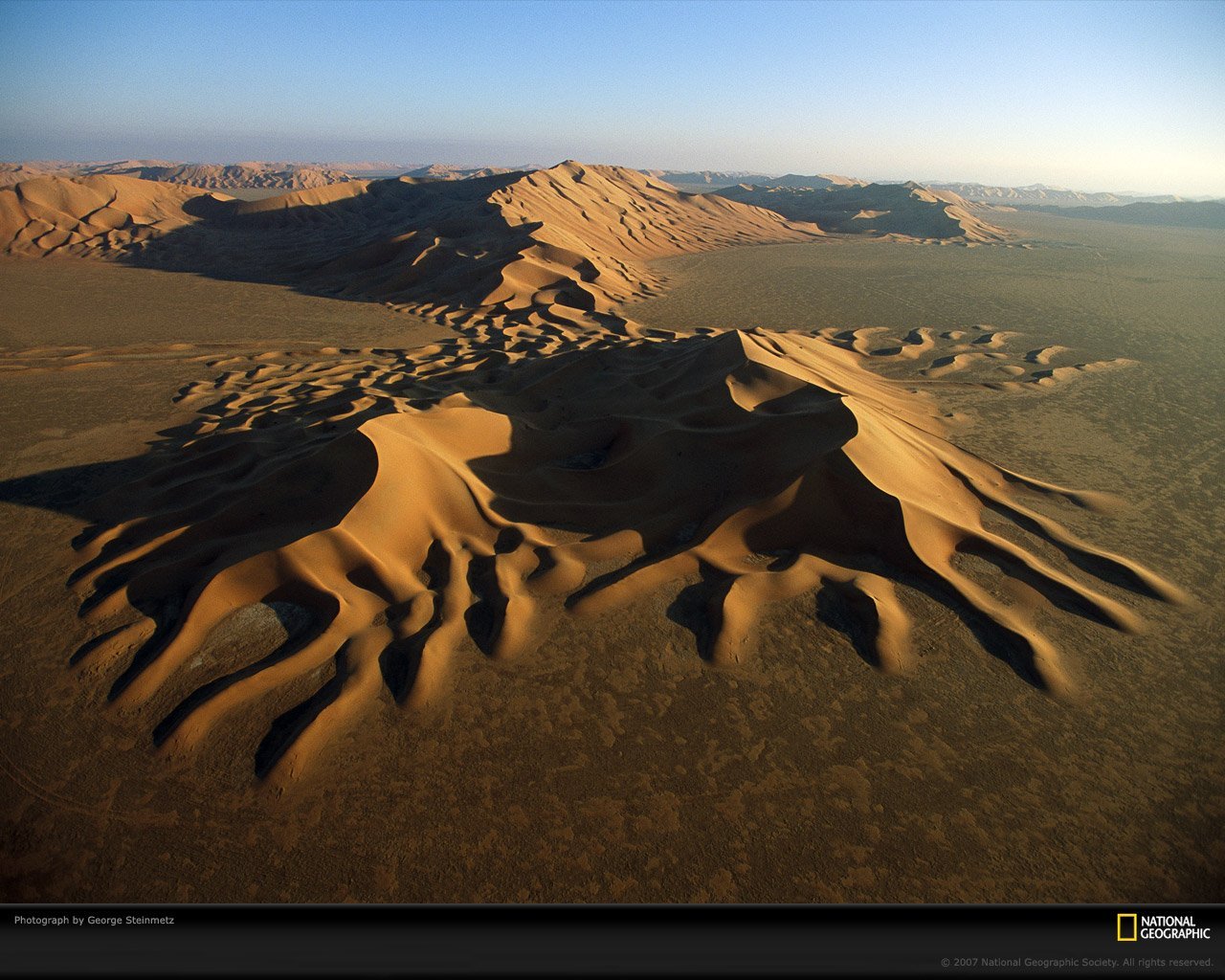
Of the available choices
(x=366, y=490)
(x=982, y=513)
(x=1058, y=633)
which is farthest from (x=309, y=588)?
(x=982, y=513)

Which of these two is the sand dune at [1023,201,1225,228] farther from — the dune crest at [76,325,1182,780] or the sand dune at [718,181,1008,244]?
the dune crest at [76,325,1182,780]

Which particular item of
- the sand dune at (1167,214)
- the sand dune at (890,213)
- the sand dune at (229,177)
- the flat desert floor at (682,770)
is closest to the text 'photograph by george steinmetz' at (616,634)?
the flat desert floor at (682,770)

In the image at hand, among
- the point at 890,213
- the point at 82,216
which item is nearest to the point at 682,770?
the point at 82,216

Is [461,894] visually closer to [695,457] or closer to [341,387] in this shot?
[695,457]

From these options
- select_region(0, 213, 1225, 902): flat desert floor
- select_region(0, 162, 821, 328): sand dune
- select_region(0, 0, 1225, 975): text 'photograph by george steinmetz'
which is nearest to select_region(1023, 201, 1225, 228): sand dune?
select_region(0, 162, 821, 328): sand dune

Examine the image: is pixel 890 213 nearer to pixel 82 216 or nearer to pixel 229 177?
pixel 82 216

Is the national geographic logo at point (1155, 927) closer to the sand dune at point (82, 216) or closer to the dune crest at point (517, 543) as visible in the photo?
the dune crest at point (517, 543)
